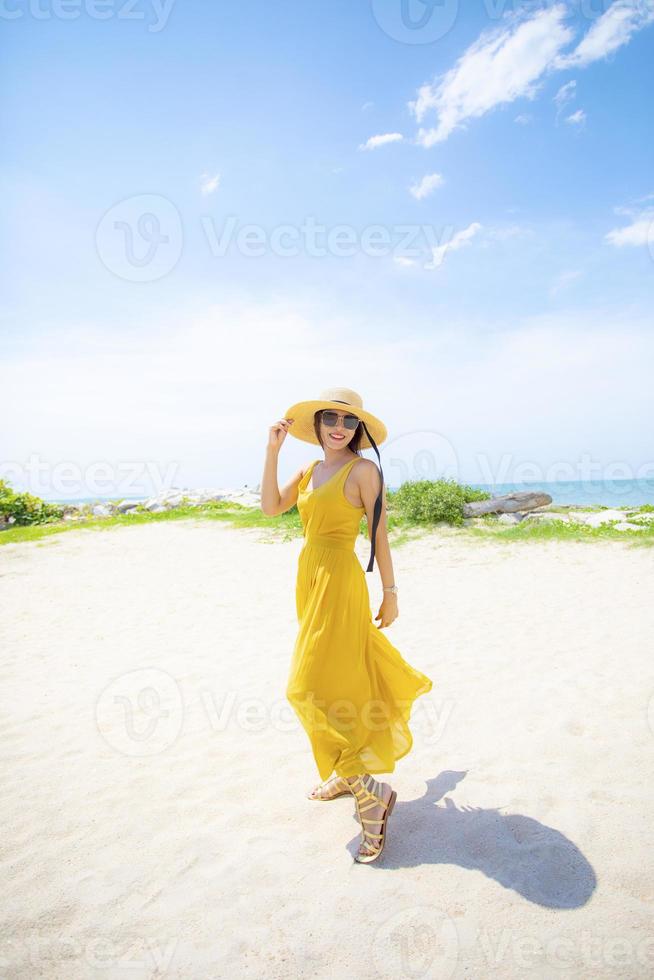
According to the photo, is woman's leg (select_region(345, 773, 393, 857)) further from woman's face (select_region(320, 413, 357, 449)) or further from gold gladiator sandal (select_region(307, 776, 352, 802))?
woman's face (select_region(320, 413, 357, 449))

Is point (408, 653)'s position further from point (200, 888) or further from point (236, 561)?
point (236, 561)

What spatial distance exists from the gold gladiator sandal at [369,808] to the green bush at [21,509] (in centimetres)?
1680

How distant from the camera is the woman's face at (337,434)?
3037 mm

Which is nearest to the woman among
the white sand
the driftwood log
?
the white sand

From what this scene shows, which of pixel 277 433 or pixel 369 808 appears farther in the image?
pixel 277 433

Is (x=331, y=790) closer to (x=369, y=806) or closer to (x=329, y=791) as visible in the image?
(x=329, y=791)

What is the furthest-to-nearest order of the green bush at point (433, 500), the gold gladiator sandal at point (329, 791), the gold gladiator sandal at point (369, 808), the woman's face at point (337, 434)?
the green bush at point (433, 500), the gold gladiator sandal at point (329, 791), the woman's face at point (337, 434), the gold gladiator sandal at point (369, 808)

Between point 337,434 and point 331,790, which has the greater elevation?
point 337,434

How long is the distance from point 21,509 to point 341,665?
1695cm

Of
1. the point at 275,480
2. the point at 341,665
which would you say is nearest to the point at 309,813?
the point at 341,665

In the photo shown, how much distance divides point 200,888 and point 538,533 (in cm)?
1008

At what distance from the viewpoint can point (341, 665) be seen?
112 inches

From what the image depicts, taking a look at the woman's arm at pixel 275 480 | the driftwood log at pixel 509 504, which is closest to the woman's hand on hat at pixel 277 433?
the woman's arm at pixel 275 480

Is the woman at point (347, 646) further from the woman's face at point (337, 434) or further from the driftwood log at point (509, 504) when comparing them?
the driftwood log at point (509, 504)
